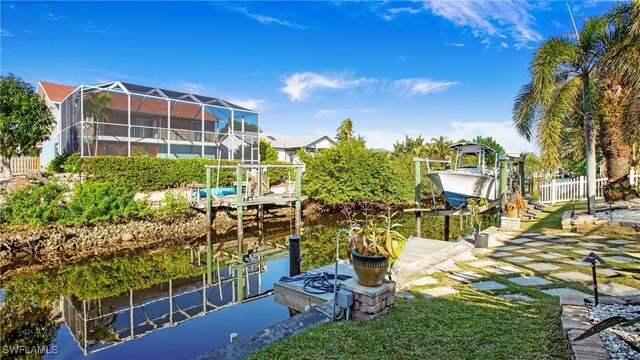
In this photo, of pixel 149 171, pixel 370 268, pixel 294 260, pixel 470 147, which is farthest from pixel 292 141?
pixel 370 268

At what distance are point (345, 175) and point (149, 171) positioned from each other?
1016cm

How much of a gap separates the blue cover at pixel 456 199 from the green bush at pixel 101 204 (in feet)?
36.2

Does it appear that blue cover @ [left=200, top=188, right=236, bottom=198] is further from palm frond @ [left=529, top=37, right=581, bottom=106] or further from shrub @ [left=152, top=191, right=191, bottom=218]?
palm frond @ [left=529, top=37, right=581, bottom=106]

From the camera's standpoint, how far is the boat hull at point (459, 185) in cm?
1220

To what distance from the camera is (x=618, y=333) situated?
9.66 feet

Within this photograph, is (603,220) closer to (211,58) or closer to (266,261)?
(266,261)

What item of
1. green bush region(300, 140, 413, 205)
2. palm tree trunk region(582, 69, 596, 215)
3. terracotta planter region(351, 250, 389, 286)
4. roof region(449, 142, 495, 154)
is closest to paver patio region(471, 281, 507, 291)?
terracotta planter region(351, 250, 389, 286)

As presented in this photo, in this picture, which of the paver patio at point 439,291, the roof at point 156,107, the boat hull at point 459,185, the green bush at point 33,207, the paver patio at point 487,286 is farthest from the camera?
the roof at point 156,107

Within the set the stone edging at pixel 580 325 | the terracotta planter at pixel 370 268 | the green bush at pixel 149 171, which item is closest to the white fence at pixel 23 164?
the green bush at pixel 149 171

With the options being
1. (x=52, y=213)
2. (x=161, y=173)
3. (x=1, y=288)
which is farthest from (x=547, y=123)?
(x=161, y=173)

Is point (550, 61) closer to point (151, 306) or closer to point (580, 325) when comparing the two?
point (580, 325)

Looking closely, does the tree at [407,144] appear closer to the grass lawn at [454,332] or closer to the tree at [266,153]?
the tree at [266,153]

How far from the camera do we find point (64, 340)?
6035mm

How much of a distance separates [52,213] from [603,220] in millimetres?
15973
